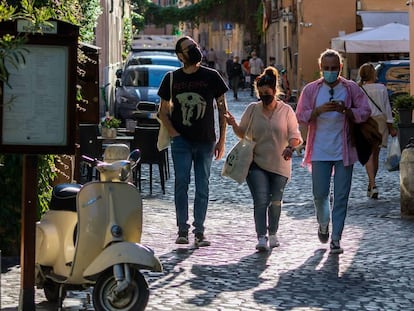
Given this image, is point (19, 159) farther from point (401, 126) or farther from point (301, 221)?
point (401, 126)

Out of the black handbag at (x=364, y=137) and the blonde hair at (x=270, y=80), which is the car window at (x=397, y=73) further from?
the black handbag at (x=364, y=137)

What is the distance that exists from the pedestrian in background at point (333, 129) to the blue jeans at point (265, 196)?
0.36m

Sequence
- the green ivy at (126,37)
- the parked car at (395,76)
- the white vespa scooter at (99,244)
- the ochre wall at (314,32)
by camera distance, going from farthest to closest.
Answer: the green ivy at (126,37) → the ochre wall at (314,32) → the parked car at (395,76) → the white vespa scooter at (99,244)

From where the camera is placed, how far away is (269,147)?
10242mm

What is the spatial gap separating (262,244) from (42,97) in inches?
143

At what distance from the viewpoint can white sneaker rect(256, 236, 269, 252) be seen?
10062 millimetres

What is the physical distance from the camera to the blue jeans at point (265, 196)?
10.2 metres

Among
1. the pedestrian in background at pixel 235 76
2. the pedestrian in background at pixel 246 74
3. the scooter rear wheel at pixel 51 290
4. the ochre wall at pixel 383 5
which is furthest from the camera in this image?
the pedestrian in background at pixel 246 74

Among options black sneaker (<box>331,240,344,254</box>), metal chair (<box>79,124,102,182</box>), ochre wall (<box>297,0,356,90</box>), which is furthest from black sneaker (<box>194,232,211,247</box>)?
ochre wall (<box>297,0,356,90</box>)

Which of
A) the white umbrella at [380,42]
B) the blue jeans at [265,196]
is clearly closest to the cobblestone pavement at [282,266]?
the blue jeans at [265,196]

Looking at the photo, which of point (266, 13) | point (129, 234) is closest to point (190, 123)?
point (129, 234)

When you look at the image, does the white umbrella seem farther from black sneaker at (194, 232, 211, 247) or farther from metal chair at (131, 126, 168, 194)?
black sneaker at (194, 232, 211, 247)

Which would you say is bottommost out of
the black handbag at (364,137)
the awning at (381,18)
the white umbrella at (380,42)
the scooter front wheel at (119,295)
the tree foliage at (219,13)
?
the scooter front wheel at (119,295)

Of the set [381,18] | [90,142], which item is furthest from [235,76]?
[90,142]
